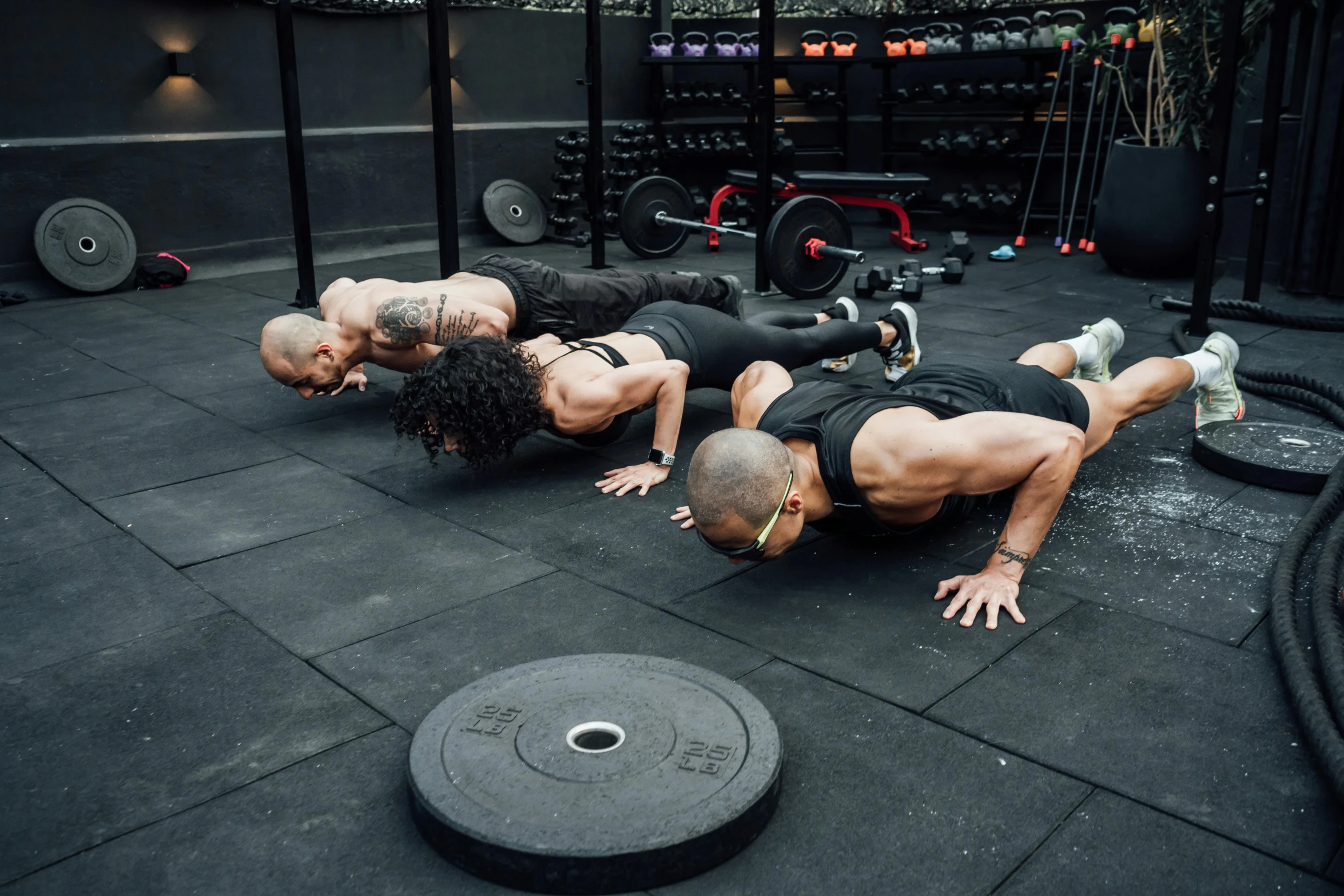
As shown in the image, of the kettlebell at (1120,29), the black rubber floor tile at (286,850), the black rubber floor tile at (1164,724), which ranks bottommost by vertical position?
the black rubber floor tile at (286,850)

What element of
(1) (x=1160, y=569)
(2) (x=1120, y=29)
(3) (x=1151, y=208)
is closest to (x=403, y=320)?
(1) (x=1160, y=569)

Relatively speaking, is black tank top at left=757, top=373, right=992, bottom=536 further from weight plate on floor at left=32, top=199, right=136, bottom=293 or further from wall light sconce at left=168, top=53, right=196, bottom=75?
wall light sconce at left=168, top=53, right=196, bottom=75

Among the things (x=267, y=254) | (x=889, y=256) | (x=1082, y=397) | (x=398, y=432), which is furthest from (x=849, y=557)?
(x=267, y=254)

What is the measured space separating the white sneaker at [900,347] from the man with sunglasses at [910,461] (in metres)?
1.22

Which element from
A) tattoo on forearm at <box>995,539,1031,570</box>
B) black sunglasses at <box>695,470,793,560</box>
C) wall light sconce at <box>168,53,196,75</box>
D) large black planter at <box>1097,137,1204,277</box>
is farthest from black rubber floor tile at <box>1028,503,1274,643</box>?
wall light sconce at <box>168,53,196,75</box>

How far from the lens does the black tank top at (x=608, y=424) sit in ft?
10.7

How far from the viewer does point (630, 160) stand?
8.08 m

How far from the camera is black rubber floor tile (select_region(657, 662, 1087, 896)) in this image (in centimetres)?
158

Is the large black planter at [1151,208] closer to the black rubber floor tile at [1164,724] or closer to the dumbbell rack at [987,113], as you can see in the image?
the dumbbell rack at [987,113]

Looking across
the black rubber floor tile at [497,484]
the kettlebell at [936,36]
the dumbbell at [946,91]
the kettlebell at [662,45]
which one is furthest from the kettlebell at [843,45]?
the black rubber floor tile at [497,484]

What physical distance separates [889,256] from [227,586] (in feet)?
19.1

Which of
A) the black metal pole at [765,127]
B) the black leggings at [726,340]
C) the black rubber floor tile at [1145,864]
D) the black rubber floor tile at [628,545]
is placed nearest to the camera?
the black rubber floor tile at [1145,864]

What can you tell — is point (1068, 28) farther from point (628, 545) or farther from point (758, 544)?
point (758, 544)

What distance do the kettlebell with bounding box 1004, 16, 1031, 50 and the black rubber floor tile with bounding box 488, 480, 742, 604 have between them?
620 centimetres
